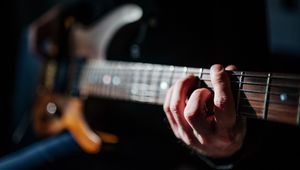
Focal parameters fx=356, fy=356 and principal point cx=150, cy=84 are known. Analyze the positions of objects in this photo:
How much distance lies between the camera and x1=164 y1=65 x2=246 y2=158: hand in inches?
19.8

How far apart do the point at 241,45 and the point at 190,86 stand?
257mm

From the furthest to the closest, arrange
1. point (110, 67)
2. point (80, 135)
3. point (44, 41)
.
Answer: point (44, 41) → point (80, 135) → point (110, 67)

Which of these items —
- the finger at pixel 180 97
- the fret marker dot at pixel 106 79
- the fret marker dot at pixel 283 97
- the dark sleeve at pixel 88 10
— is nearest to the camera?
the fret marker dot at pixel 283 97

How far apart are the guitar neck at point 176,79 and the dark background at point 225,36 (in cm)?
10

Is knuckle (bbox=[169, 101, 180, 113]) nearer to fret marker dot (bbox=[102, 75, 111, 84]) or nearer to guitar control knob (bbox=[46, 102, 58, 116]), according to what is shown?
fret marker dot (bbox=[102, 75, 111, 84])

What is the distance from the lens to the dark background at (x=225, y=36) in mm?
755

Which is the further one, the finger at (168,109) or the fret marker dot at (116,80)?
the fret marker dot at (116,80)

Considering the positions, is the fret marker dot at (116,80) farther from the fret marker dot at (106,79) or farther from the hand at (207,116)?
the hand at (207,116)

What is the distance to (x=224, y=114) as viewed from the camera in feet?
1.66

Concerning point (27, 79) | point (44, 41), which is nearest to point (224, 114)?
point (44, 41)

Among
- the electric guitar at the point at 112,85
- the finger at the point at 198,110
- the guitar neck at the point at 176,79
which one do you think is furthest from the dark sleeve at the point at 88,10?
the finger at the point at 198,110

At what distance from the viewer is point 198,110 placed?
0.53m

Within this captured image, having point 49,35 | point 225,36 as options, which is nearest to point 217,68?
point 225,36

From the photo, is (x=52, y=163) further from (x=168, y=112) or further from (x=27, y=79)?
(x=27, y=79)
